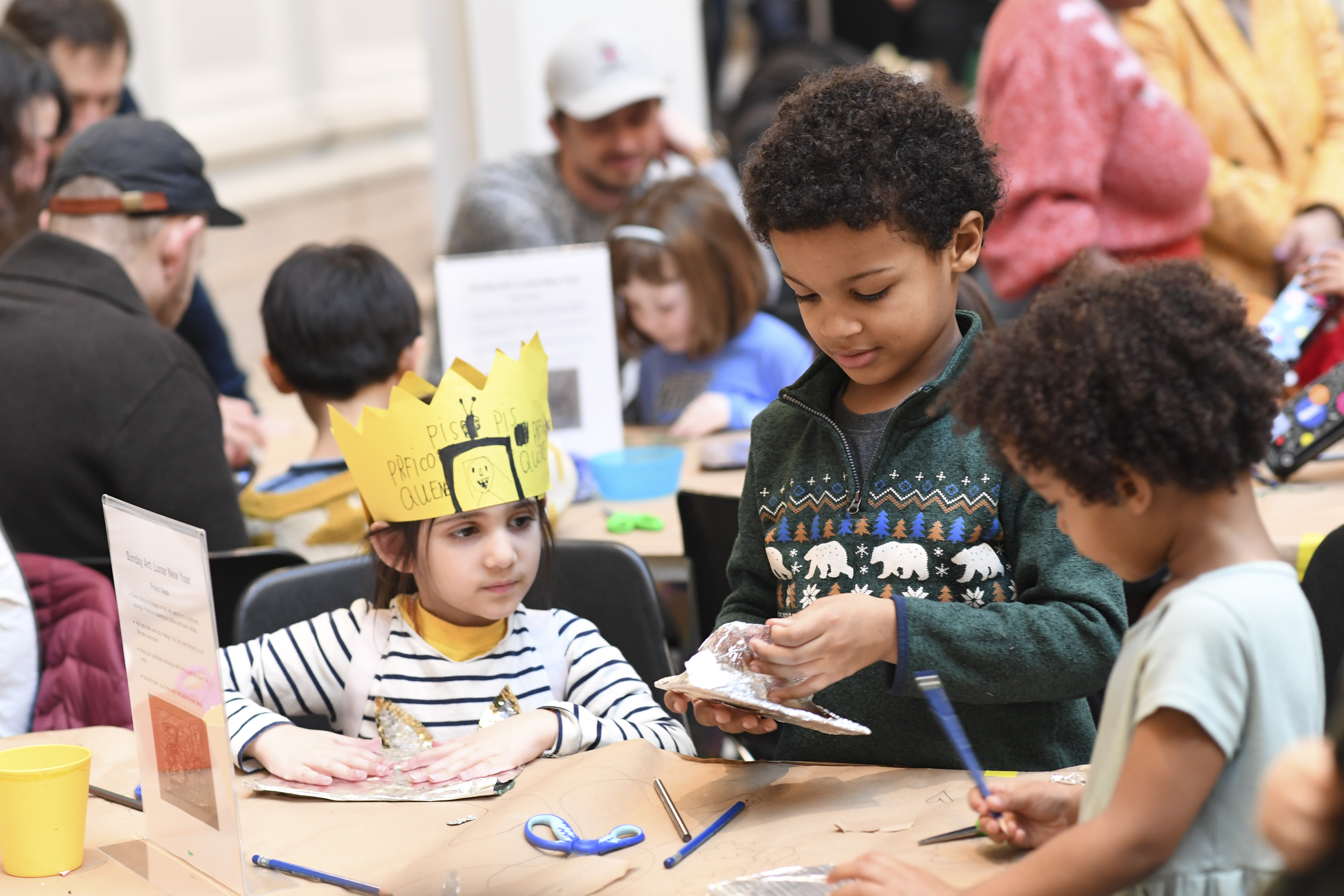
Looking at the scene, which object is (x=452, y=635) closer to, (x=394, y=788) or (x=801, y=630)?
(x=394, y=788)

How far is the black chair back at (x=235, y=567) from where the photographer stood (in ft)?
7.34

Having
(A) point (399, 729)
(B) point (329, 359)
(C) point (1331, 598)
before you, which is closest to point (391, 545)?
(A) point (399, 729)

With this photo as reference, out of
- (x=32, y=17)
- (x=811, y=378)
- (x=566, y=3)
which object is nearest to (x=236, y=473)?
(x=32, y=17)

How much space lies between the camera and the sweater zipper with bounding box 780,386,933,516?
1510mm

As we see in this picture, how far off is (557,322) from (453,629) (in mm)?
1415

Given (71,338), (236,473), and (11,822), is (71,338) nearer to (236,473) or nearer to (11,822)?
(236,473)

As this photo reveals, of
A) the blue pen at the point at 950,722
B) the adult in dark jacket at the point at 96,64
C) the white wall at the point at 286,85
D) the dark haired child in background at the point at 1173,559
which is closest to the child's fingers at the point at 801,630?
the blue pen at the point at 950,722

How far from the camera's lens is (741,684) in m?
1.40

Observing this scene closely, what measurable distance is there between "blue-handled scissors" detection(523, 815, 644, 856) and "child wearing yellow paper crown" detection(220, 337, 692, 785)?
233 mm

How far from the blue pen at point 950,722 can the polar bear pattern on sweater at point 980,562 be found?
0.23m

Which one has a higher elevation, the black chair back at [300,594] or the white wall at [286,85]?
the white wall at [286,85]

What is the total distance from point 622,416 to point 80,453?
1317 millimetres

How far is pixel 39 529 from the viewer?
2.50 m

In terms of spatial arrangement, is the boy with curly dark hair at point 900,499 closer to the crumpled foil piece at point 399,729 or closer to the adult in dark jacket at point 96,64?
the crumpled foil piece at point 399,729
